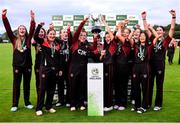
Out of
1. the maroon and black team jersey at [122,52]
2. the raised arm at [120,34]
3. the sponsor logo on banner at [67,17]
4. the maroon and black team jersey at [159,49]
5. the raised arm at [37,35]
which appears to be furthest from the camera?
the sponsor logo on banner at [67,17]

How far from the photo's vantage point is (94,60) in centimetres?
942

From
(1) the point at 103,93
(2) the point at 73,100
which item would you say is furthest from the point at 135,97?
(2) the point at 73,100

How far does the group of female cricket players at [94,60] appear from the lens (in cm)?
873

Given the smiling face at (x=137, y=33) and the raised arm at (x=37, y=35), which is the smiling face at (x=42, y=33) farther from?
the smiling face at (x=137, y=33)

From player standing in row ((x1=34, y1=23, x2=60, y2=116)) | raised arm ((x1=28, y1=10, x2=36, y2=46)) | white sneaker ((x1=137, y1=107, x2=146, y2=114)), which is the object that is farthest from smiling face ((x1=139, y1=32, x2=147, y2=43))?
raised arm ((x1=28, y1=10, x2=36, y2=46))

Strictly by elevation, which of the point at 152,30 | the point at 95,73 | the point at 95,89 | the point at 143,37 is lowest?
the point at 95,89

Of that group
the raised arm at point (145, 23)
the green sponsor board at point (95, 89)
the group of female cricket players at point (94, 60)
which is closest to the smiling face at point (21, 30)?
the group of female cricket players at point (94, 60)

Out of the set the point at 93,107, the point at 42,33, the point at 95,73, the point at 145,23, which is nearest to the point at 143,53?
the point at 145,23

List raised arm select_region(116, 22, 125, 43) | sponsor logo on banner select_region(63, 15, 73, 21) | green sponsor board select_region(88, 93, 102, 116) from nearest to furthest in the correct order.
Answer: green sponsor board select_region(88, 93, 102, 116), raised arm select_region(116, 22, 125, 43), sponsor logo on banner select_region(63, 15, 73, 21)

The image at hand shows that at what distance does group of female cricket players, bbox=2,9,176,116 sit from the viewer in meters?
8.73

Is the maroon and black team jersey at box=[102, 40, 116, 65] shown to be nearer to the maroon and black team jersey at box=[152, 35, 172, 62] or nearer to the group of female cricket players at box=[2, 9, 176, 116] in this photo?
the group of female cricket players at box=[2, 9, 176, 116]

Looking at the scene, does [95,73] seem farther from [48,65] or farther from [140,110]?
[140,110]

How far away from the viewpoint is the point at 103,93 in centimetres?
912

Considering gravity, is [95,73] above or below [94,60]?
below
